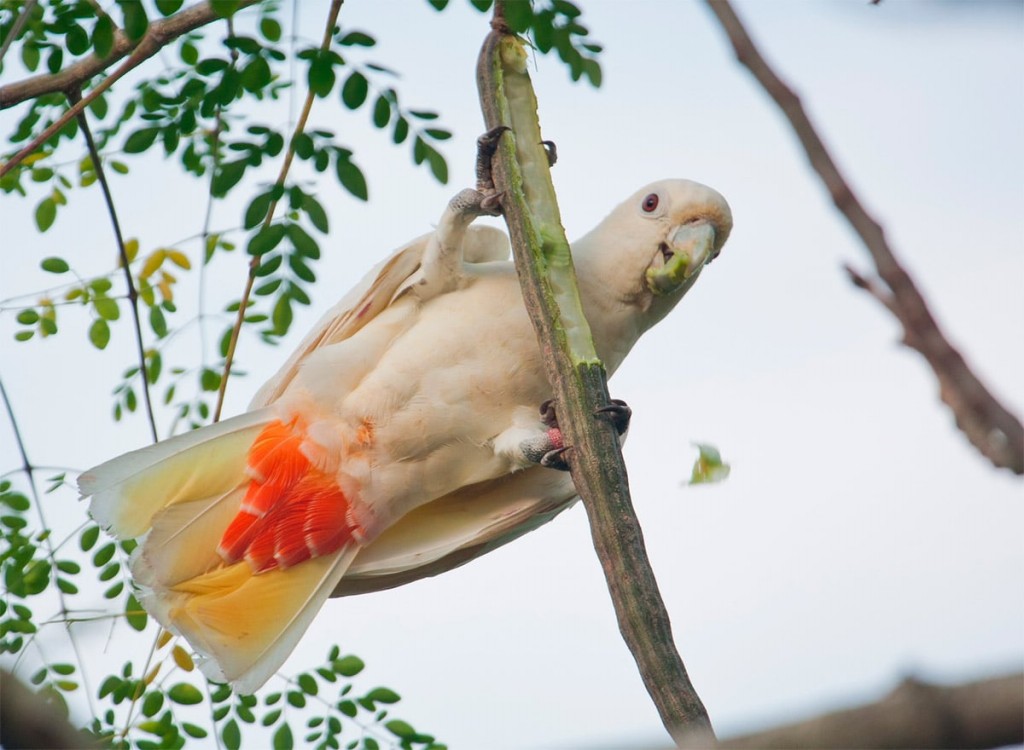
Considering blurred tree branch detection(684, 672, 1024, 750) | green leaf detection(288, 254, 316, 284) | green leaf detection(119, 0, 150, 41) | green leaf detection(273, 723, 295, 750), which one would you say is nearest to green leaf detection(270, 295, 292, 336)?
green leaf detection(288, 254, 316, 284)

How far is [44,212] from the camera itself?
3842 millimetres

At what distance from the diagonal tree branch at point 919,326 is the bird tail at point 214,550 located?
8.33ft

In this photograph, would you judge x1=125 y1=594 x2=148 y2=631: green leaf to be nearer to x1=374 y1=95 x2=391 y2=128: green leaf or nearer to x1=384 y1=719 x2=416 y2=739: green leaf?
x1=384 y1=719 x2=416 y2=739: green leaf

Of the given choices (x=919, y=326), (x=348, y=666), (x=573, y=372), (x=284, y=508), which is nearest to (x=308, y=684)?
(x=348, y=666)

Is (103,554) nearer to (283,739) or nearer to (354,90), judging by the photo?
(283,739)

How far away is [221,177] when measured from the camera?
298 centimetres

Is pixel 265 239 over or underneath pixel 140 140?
underneath

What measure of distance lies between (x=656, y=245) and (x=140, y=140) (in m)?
1.46

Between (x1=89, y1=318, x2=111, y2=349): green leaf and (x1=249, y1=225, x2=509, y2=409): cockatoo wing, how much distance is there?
632 millimetres

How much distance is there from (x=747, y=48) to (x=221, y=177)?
225 centimetres

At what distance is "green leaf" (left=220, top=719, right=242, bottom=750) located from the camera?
3.31 metres

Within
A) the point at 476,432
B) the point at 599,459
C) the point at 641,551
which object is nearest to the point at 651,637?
the point at 641,551

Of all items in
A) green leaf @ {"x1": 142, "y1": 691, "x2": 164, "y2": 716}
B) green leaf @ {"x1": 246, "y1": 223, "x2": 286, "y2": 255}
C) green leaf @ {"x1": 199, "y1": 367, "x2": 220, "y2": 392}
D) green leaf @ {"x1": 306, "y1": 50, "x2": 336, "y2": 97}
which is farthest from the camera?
green leaf @ {"x1": 199, "y1": 367, "x2": 220, "y2": 392}

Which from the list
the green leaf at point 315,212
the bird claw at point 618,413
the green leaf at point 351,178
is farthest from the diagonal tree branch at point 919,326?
the green leaf at point 315,212
